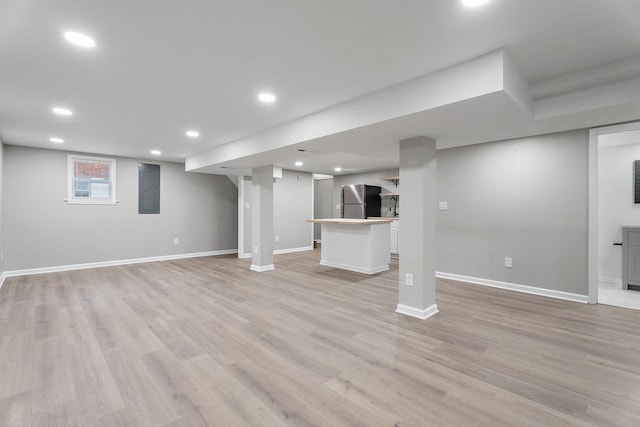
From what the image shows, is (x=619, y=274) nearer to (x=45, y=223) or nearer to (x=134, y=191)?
(x=134, y=191)

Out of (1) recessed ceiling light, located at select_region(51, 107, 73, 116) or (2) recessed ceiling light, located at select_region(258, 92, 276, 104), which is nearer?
(2) recessed ceiling light, located at select_region(258, 92, 276, 104)

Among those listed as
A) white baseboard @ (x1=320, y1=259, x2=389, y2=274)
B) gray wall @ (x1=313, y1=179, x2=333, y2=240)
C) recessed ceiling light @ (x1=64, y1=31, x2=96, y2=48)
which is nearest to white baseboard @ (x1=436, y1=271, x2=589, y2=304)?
white baseboard @ (x1=320, y1=259, x2=389, y2=274)

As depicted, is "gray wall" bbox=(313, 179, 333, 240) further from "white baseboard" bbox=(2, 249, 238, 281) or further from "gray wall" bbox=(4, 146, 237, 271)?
"white baseboard" bbox=(2, 249, 238, 281)

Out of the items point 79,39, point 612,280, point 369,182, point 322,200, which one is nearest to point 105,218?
point 79,39

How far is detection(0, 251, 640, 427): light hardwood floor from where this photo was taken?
5.32 ft

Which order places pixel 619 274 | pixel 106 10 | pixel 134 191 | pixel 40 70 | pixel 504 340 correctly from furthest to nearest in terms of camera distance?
pixel 134 191 < pixel 619 274 < pixel 504 340 < pixel 40 70 < pixel 106 10

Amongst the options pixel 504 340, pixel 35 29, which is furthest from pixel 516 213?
pixel 35 29

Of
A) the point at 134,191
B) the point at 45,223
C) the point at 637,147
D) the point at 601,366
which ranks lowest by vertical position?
the point at 601,366

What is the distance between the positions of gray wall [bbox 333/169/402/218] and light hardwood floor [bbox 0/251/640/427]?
4.24 m

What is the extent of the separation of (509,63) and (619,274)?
14.7ft

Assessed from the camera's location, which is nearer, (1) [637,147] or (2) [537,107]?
(2) [537,107]

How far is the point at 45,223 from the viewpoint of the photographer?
Result: 5.12 meters

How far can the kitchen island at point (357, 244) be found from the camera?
518cm

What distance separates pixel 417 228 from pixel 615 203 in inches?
152
